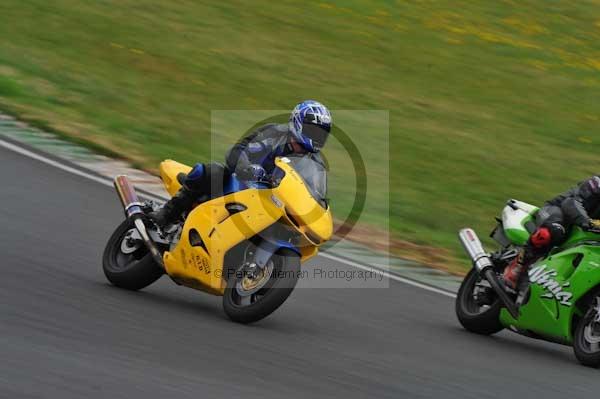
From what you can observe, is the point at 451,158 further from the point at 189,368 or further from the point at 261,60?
the point at 189,368

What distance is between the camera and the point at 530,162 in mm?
17375

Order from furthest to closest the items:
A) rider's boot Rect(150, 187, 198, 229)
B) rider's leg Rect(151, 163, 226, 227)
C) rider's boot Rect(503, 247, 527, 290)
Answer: rider's boot Rect(503, 247, 527, 290) < rider's boot Rect(150, 187, 198, 229) < rider's leg Rect(151, 163, 226, 227)

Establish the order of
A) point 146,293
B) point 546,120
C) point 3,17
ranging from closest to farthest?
point 146,293 → point 3,17 → point 546,120

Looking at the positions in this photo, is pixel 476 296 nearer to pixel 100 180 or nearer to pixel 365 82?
pixel 100 180

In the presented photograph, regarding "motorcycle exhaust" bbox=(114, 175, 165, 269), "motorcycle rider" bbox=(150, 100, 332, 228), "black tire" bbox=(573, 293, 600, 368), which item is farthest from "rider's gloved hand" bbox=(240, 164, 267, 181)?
"black tire" bbox=(573, 293, 600, 368)

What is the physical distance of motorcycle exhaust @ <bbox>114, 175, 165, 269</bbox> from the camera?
27.9 feet

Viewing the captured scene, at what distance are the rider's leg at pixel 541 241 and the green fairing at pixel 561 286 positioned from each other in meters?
0.11

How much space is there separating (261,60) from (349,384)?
12.9 metres

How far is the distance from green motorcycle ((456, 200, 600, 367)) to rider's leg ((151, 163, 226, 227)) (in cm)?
241

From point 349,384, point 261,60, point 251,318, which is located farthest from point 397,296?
point 261,60

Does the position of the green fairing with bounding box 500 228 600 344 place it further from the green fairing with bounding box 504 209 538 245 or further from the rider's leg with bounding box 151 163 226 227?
the rider's leg with bounding box 151 163 226 227

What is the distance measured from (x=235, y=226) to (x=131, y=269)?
3.39 ft

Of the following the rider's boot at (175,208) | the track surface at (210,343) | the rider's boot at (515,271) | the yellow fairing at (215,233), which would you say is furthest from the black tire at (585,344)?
the rider's boot at (175,208)

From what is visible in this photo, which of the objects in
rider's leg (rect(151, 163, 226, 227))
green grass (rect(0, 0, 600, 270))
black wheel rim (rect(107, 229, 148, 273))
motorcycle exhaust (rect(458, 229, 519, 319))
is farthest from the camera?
green grass (rect(0, 0, 600, 270))
